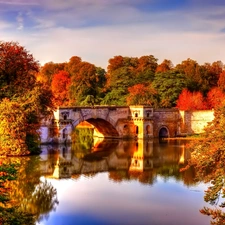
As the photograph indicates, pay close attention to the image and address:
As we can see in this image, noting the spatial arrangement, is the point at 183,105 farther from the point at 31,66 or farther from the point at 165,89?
the point at 31,66

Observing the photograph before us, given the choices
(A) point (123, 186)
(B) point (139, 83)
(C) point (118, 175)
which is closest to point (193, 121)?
(B) point (139, 83)

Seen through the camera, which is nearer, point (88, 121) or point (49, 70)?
point (88, 121)

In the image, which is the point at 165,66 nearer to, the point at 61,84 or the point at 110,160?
the point at 61,84

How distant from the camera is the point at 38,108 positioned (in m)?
24.5

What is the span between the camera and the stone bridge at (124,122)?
108 ft

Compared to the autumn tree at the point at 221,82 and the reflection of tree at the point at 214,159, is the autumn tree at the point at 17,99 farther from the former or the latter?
the autumn tree at the point at 221,82

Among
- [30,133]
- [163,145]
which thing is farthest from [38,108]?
[163,145]

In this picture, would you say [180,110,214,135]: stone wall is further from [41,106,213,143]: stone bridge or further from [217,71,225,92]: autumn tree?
[217,71,225,92]: autumn tree

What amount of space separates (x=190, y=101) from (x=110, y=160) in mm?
18965

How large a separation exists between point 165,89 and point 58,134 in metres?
15.1

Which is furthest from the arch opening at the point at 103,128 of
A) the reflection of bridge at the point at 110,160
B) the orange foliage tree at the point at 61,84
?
the orange foliage tree at the point at 61,84

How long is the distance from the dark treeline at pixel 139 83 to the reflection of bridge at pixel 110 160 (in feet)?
37.3

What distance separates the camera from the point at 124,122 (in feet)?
125

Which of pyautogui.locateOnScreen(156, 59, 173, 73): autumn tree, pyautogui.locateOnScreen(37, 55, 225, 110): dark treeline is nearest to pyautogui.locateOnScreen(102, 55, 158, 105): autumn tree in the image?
pyautogui.locateOnScreen(37, 55, 225, 110): dark treeline
